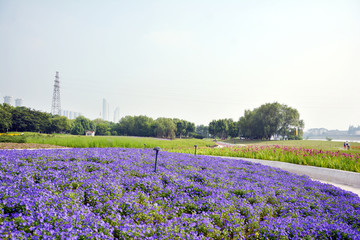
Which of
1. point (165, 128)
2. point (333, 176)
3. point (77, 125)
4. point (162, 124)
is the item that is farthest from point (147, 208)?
point (77, 125)

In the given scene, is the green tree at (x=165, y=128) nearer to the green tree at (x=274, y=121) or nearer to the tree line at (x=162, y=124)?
the tree line at (x=162, y=124)

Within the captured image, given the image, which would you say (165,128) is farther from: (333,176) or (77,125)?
(333,176)

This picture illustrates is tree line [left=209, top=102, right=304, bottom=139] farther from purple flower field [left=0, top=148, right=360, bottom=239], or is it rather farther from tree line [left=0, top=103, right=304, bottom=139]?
purple flower field [left=0, top=148, right=360, bottom=239]

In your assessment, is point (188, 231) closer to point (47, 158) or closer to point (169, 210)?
point (169, 210)

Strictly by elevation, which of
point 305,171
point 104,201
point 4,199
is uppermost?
point 4,199

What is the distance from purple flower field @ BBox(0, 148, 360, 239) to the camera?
2.42m

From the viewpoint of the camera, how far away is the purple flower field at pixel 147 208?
95.2 inches

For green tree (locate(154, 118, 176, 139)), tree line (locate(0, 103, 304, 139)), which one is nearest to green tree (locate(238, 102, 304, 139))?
tree line (locate(0, 103, 304, 139))

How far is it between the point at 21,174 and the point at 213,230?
3724mm

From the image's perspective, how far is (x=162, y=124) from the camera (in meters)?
61.2

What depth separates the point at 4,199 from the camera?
109 inches

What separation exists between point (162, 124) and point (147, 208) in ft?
191

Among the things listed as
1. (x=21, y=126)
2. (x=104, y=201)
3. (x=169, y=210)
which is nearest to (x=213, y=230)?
(x=169, y=210)

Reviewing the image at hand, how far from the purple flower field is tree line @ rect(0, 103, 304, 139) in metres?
44.4
